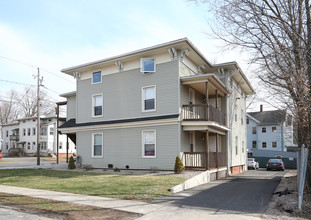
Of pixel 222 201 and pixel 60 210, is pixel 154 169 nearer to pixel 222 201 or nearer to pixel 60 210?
pixel 222 201

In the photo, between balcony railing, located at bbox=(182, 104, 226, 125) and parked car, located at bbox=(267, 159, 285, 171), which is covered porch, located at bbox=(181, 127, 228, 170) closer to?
balcony railing, located at bbox=(182, 104, 226, 125)

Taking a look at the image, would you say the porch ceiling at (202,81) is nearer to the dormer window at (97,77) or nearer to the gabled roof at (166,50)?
the gabled roof at (166,50)

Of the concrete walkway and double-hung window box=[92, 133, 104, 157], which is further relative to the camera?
double-hung window box=[92, 133, 104, 157]

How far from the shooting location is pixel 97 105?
Answer: 2014 cm

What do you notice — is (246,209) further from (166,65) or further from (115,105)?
(115,105)

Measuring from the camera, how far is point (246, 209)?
8320 millimetres

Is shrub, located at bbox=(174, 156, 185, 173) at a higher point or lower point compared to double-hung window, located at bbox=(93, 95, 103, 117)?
lower

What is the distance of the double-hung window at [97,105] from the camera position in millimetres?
19945

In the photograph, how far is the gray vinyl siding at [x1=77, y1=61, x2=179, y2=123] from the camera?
55.0 ft

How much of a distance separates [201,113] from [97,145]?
752 cm

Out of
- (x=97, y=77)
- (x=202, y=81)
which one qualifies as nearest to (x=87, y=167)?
(x=97, y=77)

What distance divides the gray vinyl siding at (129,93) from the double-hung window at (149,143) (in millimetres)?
Result: 1178

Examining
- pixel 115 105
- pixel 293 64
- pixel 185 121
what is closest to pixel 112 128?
pixel 115 105

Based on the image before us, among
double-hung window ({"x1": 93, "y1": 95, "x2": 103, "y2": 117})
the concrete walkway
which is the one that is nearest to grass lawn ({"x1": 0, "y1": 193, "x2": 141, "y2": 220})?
the concrete walkway
